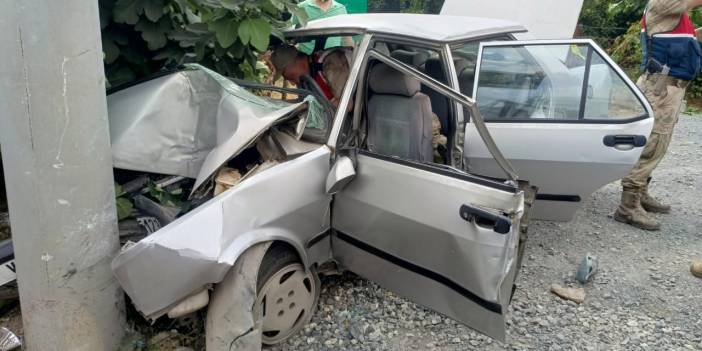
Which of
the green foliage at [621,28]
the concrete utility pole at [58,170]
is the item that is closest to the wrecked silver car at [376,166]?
the concrete utility pole at [58,170]

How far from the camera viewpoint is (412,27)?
313 centimetres

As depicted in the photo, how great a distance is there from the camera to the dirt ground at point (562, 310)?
114 inches

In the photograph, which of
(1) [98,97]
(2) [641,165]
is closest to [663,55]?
(2) [641,165]

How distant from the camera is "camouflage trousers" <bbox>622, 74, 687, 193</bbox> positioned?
170 inches

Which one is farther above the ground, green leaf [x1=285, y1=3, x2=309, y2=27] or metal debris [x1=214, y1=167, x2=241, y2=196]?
green leaf [x1=285, y1=3, x2=309, y2=27]

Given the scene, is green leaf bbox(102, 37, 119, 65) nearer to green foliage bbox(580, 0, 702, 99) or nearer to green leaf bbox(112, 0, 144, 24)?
green leaf bbox(112, 0, 144, 24)

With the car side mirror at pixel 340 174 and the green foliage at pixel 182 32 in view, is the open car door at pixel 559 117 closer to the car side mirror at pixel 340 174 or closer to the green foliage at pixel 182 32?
the car side mirror at pixel 340 174

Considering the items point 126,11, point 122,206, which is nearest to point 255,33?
point 126,11

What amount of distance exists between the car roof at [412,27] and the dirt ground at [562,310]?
1562mm

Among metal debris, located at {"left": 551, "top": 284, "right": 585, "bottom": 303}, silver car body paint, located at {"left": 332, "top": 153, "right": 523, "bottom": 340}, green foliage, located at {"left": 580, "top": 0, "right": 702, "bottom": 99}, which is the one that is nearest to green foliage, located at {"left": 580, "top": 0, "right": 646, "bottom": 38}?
green foliage, located at {"left": 580, "top": 0, "right": 702, "bottom": 99}

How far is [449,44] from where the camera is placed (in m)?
3.00

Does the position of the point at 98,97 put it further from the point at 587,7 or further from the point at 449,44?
the point at 587,7

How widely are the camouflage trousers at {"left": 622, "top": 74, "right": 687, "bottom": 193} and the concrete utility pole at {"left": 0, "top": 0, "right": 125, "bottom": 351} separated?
398 centimetres

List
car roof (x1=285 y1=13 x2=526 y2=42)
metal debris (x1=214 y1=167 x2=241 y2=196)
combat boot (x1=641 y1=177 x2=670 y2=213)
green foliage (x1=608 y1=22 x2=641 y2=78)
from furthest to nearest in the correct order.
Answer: green foliage (x1=608 y1=22 x2=641 y2=78)
combat boot (x1=641 y1=177 x2=670 y2=213)
car roof (x1=285 y1=13 x2=526 y2=42)
metal debris (x1=214 y1=167 x2=241 y2=196)
